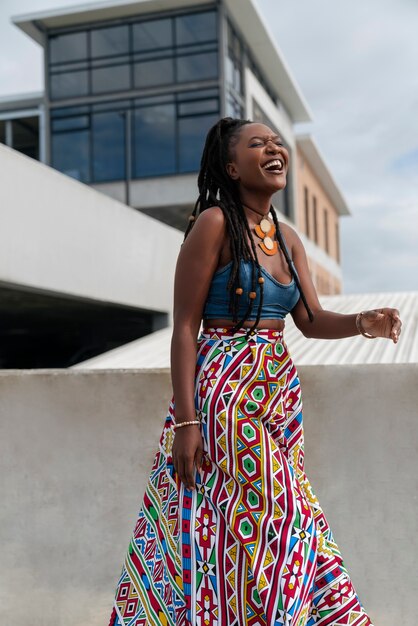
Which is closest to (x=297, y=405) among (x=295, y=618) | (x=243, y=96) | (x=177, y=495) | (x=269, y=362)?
(x=269, y=362)

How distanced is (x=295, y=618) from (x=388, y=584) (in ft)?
3.95

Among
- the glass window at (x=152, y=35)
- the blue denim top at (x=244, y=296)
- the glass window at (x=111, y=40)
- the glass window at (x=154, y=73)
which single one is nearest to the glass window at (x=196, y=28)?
the glass window at (x=152, y=35)

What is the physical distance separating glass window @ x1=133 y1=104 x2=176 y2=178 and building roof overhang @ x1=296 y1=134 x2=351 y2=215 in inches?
370

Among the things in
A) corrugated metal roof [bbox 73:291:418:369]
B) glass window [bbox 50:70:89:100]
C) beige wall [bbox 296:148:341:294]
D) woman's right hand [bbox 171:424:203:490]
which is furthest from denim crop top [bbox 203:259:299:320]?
beige wall [bbox 296:148:341:294]

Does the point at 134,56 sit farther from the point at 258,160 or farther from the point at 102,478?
the point at 258,160

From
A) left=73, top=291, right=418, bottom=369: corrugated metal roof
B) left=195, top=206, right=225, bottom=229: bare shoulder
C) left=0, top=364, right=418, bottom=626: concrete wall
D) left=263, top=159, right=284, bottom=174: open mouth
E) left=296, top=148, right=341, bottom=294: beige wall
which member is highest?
left=296, top=148, right=341, bottom=294: beige wall

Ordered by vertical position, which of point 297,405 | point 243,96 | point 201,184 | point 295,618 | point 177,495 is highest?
point 243,96

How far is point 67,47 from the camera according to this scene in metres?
24.3

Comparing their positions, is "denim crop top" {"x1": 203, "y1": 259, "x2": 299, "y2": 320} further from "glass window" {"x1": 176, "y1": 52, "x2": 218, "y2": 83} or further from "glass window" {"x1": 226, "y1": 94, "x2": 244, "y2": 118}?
"glass window" {"x1": 176, "y1": 52, "x2": 218, "y2": 83}

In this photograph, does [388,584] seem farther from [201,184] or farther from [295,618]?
[201,184]

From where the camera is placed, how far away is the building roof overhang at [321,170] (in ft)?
105

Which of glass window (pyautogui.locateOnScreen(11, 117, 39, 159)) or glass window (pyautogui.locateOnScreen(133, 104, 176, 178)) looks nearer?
glass window (pyautogui.locateOnScreen(133, 104, 176, 178))

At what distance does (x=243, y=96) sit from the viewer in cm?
2425

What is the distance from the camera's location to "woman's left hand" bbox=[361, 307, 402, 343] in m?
2.27
